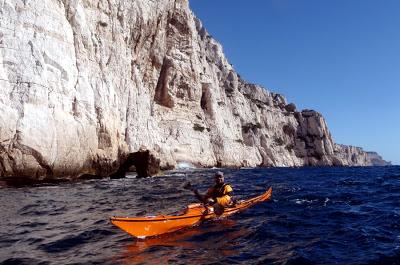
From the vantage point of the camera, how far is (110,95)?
3303cm

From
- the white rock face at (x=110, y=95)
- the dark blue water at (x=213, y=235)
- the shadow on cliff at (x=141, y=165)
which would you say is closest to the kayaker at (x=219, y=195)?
the dark blue water at (x=213, y=235)

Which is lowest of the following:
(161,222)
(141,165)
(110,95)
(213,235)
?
(213,235)

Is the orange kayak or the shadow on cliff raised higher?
the shadow on cliff

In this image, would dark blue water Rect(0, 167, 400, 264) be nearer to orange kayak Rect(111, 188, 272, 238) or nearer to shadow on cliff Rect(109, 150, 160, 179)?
orange kayak Rect(111, 188, 272, 238)

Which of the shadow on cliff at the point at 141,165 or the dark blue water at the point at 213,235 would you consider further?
the shadow on cliff at the point at 141,165

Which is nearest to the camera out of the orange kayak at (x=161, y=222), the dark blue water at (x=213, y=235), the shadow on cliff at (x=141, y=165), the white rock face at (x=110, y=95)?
the dark blue water at (x=213, y=235)

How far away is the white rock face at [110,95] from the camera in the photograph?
73.6ft

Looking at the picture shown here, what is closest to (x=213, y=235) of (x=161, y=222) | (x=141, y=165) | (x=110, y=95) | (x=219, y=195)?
(x=161, y=222)

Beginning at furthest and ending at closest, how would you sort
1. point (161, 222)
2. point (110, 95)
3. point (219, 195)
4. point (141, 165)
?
point (110, 95)
point (141, 165)
point (219, 195)
point (161, 222)

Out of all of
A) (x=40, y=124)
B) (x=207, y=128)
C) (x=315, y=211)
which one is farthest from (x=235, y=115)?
(x=315, y=211)

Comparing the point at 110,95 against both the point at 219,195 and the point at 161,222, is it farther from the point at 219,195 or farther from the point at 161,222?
the point at 161,222

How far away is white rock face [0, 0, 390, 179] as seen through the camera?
22.4m

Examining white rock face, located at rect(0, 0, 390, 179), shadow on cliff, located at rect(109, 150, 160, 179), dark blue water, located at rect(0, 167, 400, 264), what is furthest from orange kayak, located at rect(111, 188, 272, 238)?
shadow on cliff, located at rect(109, 150, 160, 179)

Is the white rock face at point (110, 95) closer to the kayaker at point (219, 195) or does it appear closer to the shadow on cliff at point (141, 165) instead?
the shadow on cliff at point (141, 165)
